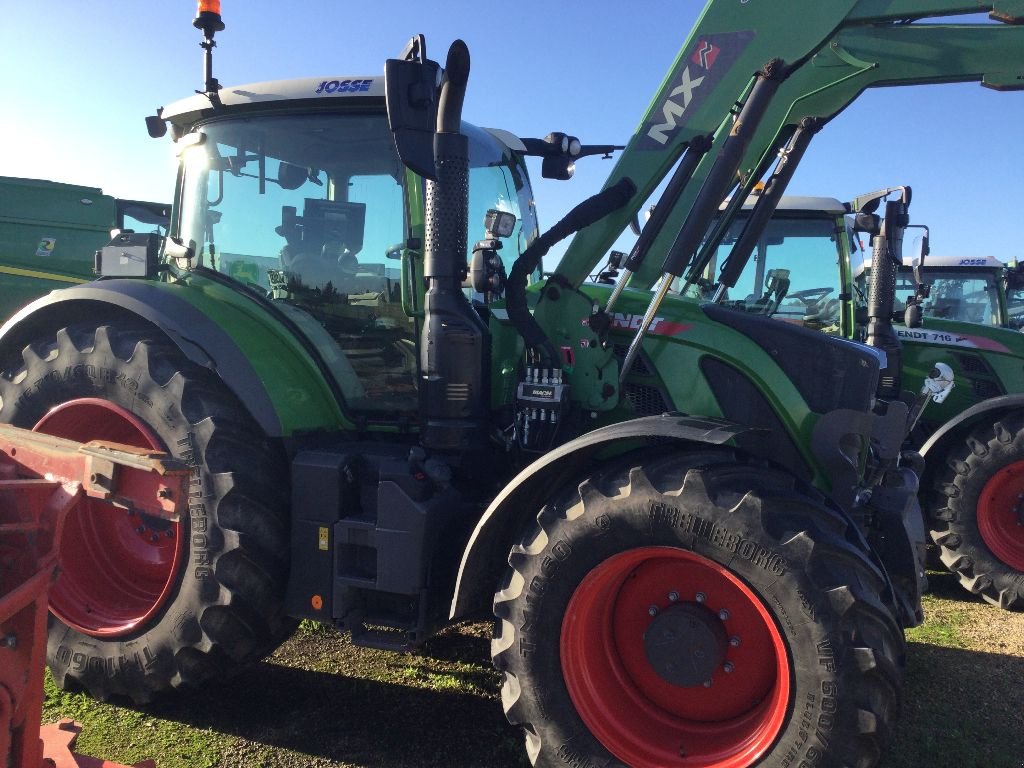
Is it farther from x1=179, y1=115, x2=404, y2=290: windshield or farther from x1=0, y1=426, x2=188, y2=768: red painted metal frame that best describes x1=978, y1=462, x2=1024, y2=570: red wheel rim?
x1=0, y1=426, x2=188, y2=768: red painted metal frame

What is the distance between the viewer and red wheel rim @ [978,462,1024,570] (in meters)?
5.18

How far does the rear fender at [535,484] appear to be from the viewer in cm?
250

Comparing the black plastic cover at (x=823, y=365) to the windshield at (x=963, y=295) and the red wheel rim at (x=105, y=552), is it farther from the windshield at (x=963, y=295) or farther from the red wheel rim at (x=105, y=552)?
the windshield at (x=963, y=295)

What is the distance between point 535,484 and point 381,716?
46.4 inches

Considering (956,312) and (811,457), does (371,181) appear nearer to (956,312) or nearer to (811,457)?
(811,457)

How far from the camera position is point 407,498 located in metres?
2.86

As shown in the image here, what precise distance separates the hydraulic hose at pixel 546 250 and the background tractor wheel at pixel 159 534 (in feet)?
3.68

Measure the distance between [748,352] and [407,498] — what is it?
54.6 inches

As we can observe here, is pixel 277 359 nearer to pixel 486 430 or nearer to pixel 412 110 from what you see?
pixel 486 430

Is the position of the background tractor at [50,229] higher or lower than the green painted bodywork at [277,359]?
higher

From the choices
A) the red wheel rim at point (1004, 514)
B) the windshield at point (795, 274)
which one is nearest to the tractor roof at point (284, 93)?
the windshield at point (795, 274)

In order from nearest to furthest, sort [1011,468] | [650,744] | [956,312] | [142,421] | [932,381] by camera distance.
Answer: [650,744], [142,421], [1011,468], [932,381], [956,312]

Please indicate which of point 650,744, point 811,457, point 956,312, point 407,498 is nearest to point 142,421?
point 407,498

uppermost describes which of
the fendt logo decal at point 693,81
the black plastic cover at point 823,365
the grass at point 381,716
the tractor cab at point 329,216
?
the fendt logo decal at point 693,81
